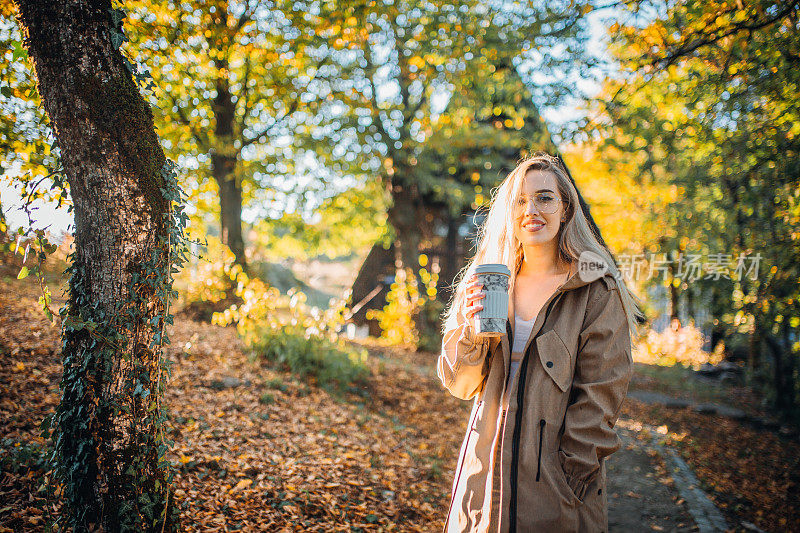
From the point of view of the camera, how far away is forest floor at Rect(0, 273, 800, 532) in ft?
11.5

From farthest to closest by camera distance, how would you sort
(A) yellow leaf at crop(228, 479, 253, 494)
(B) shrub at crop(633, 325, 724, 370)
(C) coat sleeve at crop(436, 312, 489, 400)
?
(B) shrub at crop(633, 325, 724, 370)
(A) yellow leaf at crop(228, 479, 253, 494)
(C) coat sleeve at crop(436, 312, 489, 400)

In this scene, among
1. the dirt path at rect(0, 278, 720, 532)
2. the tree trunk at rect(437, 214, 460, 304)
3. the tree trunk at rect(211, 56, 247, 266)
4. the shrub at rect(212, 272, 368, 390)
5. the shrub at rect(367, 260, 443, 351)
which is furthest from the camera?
the tree trunk at rect(437, 214, 460, 304)

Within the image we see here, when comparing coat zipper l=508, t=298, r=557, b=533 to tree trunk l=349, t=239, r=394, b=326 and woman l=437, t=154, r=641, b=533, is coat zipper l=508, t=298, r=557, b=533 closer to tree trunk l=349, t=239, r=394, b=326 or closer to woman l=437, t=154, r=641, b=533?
woman l=437, t=154, r=641, b=533

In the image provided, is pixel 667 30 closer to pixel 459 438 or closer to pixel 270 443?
pixel 459 438

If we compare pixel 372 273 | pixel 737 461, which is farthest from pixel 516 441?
pixel 372 273

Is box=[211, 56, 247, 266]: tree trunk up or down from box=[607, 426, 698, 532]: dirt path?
up

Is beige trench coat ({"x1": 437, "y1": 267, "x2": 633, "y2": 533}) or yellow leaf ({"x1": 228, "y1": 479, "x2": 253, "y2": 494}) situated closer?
beige trench coat ({"x1": 437, "y1": 267, "x2": 633, "y2": 533})

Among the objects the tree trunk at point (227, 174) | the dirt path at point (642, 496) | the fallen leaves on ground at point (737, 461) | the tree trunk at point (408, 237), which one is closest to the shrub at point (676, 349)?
the fallen leaves on ground at point (737, 461)

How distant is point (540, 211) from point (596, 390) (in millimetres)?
792

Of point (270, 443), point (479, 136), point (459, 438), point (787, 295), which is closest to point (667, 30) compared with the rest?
point (787, 295)

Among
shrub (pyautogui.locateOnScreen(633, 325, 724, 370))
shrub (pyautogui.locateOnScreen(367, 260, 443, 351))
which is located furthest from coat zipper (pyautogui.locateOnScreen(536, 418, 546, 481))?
shrub (pyautogui.locateOnScreen(633, 325, 724, 370))

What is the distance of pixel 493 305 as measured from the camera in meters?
1.95

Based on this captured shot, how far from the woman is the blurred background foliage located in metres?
1.96

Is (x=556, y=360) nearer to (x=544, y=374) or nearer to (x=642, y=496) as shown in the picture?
(x=544, y=374)
